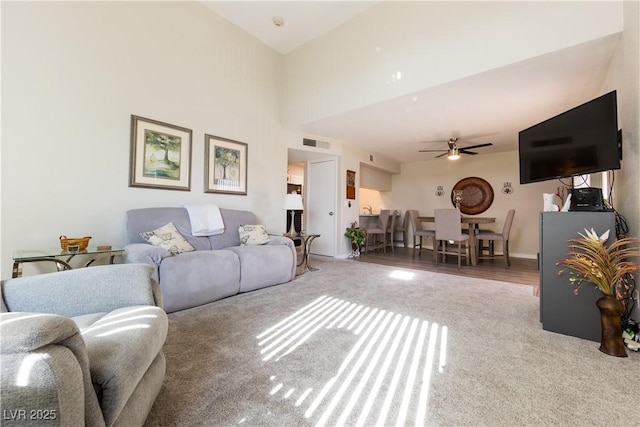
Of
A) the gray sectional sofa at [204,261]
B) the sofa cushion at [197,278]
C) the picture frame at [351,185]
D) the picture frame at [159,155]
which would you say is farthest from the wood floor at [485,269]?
the picture frame at [159,155]

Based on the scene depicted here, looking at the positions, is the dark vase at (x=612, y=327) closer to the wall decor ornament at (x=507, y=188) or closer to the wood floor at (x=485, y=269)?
the wood floor at (x=485, y=269)

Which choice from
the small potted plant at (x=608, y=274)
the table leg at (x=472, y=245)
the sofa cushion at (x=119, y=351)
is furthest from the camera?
the table leg at (x=472, y=245)

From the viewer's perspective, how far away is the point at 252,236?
326 cm

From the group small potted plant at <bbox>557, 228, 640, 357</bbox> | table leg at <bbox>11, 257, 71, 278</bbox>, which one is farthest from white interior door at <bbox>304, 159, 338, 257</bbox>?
table leg at <bbox>11, 257, 71, 278</bbox>

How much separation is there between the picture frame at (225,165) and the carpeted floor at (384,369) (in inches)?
71.8

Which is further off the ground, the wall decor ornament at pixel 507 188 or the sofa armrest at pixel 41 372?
the wall decor ornament at pixel 507 188

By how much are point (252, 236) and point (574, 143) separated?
3.33 metres

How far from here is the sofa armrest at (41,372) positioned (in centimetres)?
52

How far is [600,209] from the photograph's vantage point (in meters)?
1.83

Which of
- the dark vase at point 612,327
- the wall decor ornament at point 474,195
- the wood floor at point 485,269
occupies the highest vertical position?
the wall decor ornament at point 474,195

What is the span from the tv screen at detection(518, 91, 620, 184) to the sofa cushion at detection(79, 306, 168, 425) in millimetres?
2938

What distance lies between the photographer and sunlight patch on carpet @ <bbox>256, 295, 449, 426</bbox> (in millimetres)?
1104

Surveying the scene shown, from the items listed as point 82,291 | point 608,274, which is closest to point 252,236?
point 82,291

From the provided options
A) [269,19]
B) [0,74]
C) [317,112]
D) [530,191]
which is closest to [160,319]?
[0,74]
